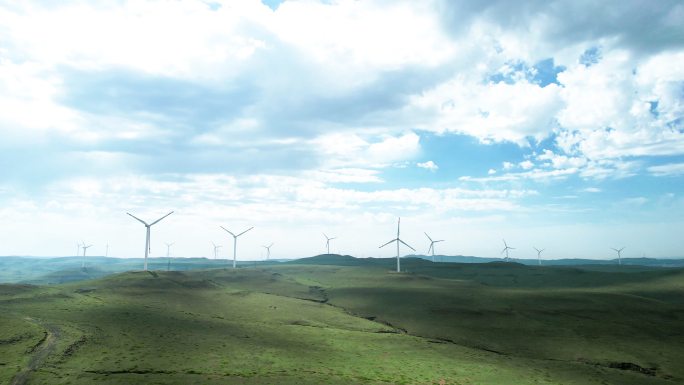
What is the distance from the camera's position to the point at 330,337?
102m

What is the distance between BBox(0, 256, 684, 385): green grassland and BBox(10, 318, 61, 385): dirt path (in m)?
0.23

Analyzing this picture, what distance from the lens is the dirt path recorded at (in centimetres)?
5894

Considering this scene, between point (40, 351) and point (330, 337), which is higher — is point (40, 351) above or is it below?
above

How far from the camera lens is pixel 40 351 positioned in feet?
232

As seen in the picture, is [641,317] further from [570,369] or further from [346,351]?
[346,351]

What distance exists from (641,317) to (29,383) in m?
146

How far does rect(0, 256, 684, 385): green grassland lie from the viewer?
70000 mm

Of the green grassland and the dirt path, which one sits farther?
the green grassland

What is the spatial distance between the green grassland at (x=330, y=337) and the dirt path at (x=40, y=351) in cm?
23

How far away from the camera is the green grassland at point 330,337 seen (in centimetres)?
7000

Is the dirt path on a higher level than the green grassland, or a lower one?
higher

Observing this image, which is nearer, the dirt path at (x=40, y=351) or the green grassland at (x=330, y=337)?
the dirt path at (x=40, y=351)

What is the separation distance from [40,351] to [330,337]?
56022 mm

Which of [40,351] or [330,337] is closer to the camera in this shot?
[40,351]
